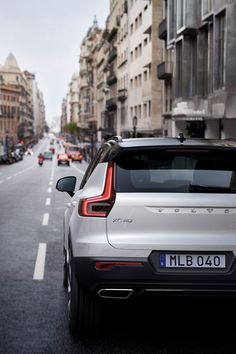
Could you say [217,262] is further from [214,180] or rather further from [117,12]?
[117,12]

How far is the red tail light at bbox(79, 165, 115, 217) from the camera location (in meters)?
4.61

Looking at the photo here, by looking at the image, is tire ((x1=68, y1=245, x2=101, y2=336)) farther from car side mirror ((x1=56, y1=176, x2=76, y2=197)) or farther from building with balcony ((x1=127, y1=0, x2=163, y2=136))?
building with balcony ((x1=127, y1=0, x2=163, y2=136))

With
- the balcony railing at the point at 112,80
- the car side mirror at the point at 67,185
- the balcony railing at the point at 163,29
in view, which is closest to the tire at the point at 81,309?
the car side mirror at the point at 67,185

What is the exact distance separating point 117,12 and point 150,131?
3008 cm

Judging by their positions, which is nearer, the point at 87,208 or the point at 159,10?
the point at 87,208

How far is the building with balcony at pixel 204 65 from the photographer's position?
24.0 m

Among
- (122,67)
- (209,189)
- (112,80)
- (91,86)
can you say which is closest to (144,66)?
(122,67)

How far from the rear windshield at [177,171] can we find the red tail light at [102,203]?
0.21ft

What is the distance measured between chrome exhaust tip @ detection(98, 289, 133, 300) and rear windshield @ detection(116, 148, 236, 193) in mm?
745

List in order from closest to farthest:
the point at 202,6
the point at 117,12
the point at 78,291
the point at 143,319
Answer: the point at 78,291
the point at 143,319
the point at 202,6
the point at 117,12

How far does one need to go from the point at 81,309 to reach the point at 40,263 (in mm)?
3817

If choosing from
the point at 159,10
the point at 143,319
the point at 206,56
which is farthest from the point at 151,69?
the point at 143,319

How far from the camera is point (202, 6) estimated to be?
28609 millimetres

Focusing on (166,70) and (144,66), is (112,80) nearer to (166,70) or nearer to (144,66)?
(144,66)
